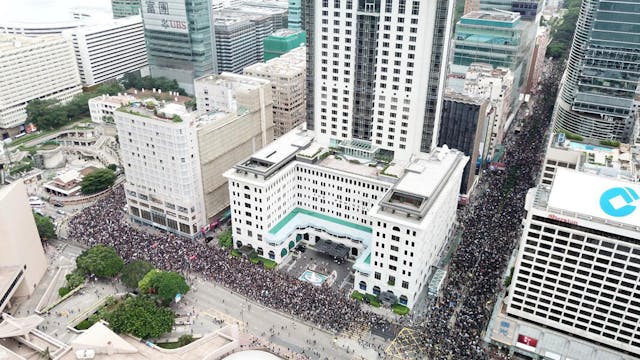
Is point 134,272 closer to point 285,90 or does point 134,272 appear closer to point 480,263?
point 480,263

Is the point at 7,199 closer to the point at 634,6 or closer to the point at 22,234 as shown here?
the point at 22,234

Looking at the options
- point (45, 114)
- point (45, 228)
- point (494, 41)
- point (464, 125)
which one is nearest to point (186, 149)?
point (45, 228)

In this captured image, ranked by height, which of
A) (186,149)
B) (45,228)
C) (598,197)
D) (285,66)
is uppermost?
(598,197)

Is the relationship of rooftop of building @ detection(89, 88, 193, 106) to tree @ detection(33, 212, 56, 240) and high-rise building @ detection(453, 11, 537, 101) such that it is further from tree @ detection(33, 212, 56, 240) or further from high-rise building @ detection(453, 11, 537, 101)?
high-rise building @ detection(453, 11, 537, 101)

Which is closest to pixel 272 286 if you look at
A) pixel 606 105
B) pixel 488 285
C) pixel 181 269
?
pixel 181 269

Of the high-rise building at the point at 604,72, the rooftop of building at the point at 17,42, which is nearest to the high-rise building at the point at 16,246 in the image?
the rooftop of building at the point at 17,42

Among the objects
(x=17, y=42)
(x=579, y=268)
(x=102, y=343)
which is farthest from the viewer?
(x=17, y=42)

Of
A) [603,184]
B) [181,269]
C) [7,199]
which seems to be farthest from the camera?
[181,269]
